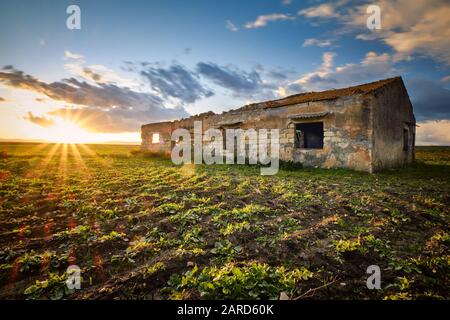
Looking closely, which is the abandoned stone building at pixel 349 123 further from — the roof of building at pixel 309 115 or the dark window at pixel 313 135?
the dark window at pixel 313 135

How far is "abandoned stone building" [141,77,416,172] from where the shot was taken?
10289 millimetres

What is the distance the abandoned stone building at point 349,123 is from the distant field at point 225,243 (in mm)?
4182

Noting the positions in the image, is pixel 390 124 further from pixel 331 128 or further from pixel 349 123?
pixel 331 128

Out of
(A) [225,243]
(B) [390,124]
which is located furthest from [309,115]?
(A) [225,243]

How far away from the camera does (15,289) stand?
253 centimetres

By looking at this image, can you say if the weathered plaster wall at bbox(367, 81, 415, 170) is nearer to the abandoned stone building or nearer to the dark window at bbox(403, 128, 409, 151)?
the abandoned stone building

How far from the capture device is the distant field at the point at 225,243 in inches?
99.0

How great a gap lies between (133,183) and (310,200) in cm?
608

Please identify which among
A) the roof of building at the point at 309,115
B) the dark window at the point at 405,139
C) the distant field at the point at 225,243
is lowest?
the distant field at the point at 225,243

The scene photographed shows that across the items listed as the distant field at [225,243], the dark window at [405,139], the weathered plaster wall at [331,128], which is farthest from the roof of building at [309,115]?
the dark window at [405,139]

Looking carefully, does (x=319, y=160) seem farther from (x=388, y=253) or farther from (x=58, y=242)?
(x=58, y=242)

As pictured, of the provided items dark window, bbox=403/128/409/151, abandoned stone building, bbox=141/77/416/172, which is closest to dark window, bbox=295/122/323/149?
abandoned stone building, bbox=141/77/416/172
